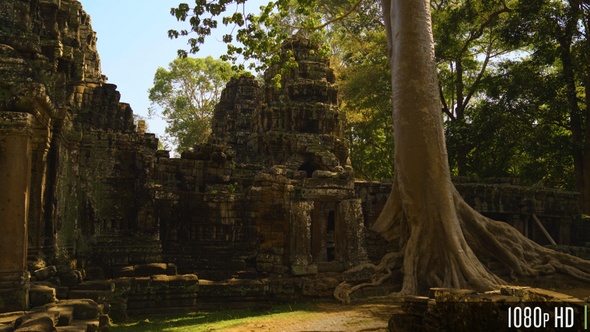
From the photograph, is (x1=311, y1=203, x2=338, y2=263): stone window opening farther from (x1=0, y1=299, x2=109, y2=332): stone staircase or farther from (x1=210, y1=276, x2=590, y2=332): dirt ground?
(x1=0, y1=299, x2=109, y2=332): stone staircase

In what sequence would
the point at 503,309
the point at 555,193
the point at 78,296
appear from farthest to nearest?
the point at 555,193 → the point at 78,296 → the point at 503,309

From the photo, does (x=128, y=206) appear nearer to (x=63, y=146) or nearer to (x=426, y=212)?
(x=63, y=146)

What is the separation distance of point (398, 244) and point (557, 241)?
820 centimetres

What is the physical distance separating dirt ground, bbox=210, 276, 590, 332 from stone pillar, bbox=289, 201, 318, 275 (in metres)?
1.31

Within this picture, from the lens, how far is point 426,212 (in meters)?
9.77

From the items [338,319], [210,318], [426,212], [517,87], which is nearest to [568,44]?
[517,87]

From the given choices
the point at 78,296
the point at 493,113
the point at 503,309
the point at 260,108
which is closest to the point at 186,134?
the point at 260,108

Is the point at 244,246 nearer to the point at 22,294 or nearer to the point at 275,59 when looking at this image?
the point at 275,59

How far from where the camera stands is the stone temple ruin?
244 inches

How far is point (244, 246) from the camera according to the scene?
11438mm

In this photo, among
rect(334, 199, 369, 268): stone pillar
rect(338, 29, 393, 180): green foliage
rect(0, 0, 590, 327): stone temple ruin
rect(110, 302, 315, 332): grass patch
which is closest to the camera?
rect(0, 0, 590, 327): stone temple ruin

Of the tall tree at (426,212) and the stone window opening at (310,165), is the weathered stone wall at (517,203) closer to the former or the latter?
the stone window opening at (310,165)

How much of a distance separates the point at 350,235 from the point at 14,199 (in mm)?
6569

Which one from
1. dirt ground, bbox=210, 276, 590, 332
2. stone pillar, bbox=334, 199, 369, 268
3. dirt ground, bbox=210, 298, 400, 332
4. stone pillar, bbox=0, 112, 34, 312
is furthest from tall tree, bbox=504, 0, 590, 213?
stone pillar, bbox=0, 112, 34, 312
